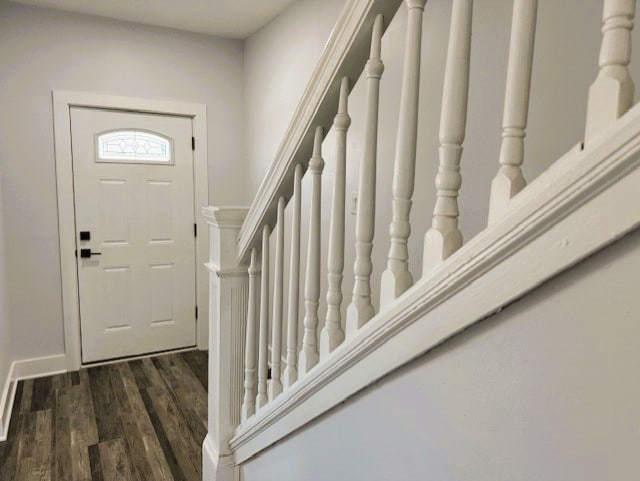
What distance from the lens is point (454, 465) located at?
0.72 metres

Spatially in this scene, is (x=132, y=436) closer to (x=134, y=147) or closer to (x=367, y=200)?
(x=134, y=147)

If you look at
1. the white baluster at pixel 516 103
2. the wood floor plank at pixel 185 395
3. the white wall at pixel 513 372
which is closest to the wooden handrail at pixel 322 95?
the white baluster at pixel 516 103

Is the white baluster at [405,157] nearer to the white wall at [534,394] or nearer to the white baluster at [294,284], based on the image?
the white wall at [534,394]

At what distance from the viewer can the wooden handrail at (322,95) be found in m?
0.86

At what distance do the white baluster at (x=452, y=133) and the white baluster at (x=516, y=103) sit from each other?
3.4 inches

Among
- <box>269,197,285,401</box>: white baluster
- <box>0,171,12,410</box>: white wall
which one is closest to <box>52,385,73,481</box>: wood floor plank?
<box>0,171,12,410</box>: white wall

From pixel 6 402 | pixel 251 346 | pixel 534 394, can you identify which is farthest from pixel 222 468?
pixel 6 402

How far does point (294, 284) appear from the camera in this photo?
1.20 meters

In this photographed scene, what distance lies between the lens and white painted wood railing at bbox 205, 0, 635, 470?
582mm

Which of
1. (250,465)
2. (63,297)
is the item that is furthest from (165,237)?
(250,465)

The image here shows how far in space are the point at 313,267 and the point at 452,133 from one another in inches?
20.8

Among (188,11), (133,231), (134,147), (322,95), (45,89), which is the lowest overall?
(133,231)

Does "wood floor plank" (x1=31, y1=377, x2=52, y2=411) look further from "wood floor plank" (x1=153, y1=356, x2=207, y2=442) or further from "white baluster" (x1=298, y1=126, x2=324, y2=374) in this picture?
"white baluster" (x1=298, y1=126, x2=324, y2=374)

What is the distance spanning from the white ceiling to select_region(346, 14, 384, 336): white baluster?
2.43 meters
